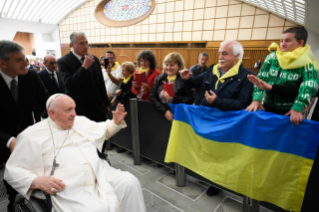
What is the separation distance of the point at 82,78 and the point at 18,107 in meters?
0.71

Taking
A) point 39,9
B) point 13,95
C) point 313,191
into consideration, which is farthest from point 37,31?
point 313,191

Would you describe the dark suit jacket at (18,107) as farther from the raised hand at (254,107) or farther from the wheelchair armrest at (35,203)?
the raised hand at (254,107)

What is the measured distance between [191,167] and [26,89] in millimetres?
1990

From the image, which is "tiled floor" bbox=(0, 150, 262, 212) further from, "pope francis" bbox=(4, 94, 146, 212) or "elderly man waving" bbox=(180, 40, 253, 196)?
"elderly man waving" bbox=(180, 40, 253, 196)

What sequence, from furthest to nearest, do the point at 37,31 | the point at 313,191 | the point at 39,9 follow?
1. the point at 37,31
2. the point at 39,9
3. the point at 313,191

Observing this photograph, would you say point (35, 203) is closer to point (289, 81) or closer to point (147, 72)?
point (147, 72)

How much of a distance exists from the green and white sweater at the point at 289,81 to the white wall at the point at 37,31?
81.8 ft

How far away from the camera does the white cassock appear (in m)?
1.31

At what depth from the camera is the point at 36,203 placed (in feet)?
4.12

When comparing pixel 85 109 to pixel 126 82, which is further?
pixel 126 82

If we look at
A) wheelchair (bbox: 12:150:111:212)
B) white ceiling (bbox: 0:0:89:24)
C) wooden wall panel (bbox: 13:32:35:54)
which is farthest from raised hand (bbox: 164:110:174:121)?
wooden wall panel (bbox: 13:32:35:54)

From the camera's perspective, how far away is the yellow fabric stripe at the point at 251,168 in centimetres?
149

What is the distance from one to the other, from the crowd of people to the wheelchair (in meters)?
0.05

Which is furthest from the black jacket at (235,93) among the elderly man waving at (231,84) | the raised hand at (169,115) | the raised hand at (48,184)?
the raised hand at (48,184)
